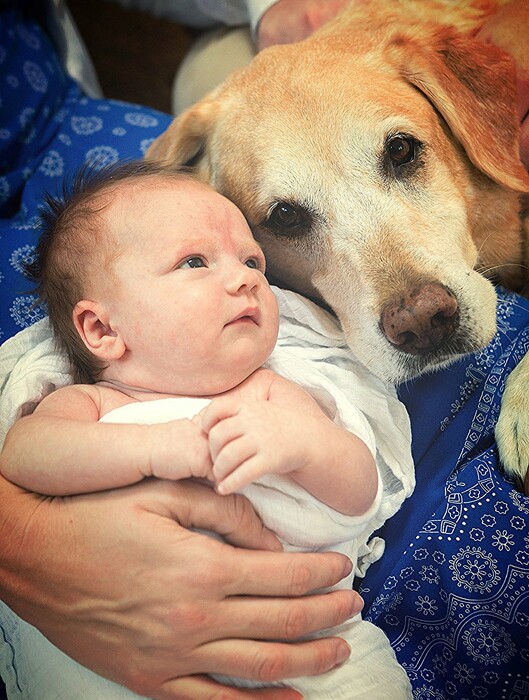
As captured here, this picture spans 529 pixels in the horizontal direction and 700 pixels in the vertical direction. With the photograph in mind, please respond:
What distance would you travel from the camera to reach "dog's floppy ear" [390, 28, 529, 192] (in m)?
1.39

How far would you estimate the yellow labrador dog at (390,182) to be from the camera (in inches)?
47.5

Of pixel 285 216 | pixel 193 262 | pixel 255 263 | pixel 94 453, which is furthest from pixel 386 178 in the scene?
pixel 94 453

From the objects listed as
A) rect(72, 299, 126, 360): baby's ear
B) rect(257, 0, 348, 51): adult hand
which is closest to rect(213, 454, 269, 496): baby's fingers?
rect(72, 299, 126, 360): baby's ear

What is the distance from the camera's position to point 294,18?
6.63ft

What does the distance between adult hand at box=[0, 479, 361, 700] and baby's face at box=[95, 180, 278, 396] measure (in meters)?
0.20

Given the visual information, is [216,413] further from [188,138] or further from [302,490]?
[188,138]

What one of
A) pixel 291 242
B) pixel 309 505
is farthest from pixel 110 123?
pixel 309 505

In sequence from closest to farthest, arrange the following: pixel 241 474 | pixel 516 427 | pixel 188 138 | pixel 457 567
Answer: pixel 241 474, pixel 457 567, pixel 516 427, pixel 188 138

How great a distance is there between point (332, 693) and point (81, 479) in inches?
19.9

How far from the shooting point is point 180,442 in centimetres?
95

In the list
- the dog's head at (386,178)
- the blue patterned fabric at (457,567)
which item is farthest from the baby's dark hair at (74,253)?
the blue patterned fabric at (457,567)

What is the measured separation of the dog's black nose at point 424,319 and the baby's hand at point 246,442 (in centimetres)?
33

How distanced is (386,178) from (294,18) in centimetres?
98

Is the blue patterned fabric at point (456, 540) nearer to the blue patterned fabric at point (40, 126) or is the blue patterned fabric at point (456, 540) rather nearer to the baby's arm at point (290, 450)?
the baby's arm at point (290, 450)
